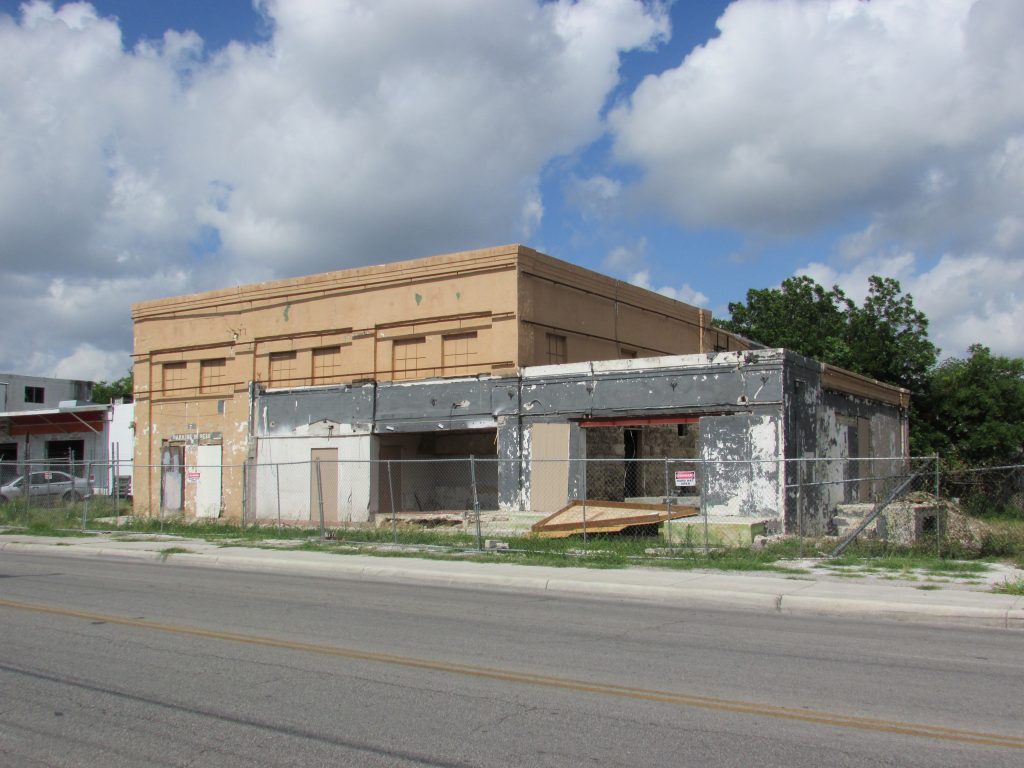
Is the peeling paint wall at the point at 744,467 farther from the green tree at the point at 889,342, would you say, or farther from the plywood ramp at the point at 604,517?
the green tree at the point at 889,342

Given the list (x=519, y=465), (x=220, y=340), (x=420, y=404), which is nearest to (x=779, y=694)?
(x=519, y=465)

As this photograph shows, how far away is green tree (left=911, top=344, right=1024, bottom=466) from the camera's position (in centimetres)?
3725

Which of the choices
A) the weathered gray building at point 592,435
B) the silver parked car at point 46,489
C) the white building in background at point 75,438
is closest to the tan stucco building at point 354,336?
the weathered gray building at point 592,435

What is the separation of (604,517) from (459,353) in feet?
25.7

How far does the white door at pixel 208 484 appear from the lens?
3134cm

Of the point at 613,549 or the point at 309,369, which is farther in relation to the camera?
the point at 309,369

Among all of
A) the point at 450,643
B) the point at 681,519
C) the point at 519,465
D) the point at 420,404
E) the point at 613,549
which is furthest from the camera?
the point at 420,404

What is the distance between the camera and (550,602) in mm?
13195

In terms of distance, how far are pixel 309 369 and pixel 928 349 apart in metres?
27.3

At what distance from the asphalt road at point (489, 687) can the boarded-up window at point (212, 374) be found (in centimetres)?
1986

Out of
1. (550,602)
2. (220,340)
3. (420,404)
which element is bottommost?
(550,602)

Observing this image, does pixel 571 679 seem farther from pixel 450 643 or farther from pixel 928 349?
pixel 928 349

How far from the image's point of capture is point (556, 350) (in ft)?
89.9

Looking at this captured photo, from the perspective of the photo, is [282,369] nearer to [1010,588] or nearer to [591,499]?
[591,499]
